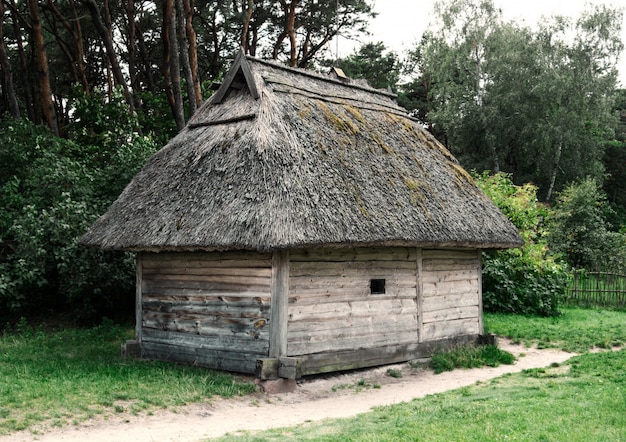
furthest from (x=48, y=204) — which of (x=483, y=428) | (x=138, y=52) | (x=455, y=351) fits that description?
(x=138, y=52)

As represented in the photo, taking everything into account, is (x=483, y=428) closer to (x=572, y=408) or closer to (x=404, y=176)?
(x=572, y=408)

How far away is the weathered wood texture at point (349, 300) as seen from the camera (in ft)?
34.3

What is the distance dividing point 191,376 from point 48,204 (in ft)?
23.5

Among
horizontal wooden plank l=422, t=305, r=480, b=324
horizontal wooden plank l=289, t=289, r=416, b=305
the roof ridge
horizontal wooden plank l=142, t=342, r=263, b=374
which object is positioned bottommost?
horizontal wooden plank l=142, t=342, r=263, b=374

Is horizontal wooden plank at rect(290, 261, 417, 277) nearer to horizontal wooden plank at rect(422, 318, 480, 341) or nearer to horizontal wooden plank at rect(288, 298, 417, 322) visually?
horizontal wooden plank at rect(288, 298, 417, 322)

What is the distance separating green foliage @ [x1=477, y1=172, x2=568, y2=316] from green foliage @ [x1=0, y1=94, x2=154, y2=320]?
33.1ft

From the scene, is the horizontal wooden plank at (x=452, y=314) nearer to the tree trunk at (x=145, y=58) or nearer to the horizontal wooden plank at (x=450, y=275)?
the horizontal wooden plank at (x=450, y=275)

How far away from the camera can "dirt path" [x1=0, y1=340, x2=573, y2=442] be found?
7.38 m

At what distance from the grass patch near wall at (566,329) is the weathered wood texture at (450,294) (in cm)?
153

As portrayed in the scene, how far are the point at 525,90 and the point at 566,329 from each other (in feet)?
68.4

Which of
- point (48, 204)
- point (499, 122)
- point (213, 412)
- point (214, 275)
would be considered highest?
point (499, 122)

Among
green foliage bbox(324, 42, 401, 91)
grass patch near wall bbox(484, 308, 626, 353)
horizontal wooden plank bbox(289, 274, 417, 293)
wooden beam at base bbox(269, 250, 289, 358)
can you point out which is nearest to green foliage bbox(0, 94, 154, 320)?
wooden beam at base bbox(269, 250, 289, 358)

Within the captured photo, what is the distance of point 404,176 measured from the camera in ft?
41.0

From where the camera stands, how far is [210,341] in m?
10.9
